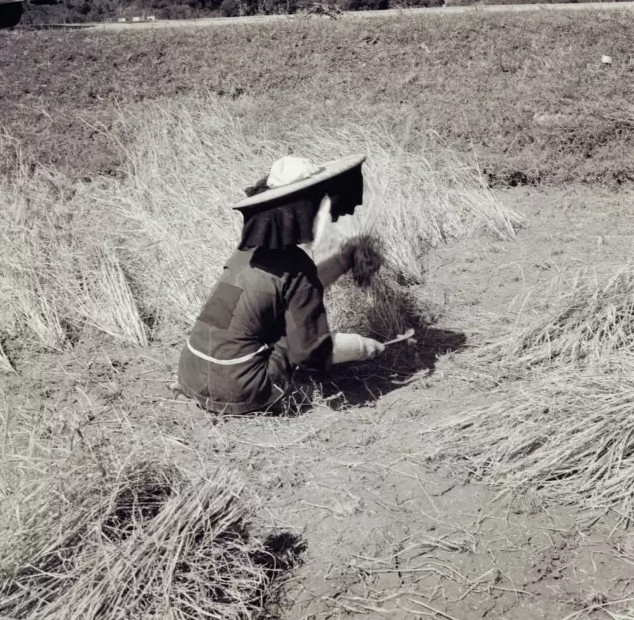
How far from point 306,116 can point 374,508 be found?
17.1ft

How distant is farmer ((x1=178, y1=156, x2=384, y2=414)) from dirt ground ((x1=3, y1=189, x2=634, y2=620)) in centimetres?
21

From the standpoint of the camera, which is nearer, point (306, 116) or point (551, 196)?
point (551, 196)

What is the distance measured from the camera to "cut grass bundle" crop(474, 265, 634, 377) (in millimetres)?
3615

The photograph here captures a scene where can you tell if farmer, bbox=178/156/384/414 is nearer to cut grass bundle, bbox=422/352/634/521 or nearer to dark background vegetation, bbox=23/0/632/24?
cut grass bundle, bbox=422/352/634/521

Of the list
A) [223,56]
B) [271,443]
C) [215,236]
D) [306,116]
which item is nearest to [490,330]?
[271,443]

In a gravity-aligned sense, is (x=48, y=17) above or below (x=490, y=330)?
above

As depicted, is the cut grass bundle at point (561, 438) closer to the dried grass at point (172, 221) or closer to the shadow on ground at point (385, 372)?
the shadow on ground at point (385, 372)

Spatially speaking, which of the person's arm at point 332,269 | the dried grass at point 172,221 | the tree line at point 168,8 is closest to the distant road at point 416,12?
the tree line at point 168,8

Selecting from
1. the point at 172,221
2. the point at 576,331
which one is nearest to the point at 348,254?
the point at 576,331

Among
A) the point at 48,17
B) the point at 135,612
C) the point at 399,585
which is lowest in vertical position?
the point at 399,585

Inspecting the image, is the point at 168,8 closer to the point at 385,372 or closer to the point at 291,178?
the point at 385,372

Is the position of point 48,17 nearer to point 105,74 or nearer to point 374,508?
point 105,74

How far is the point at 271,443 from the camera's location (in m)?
3.35

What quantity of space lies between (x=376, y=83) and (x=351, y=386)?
19.3ft
